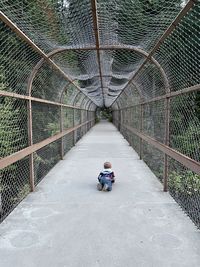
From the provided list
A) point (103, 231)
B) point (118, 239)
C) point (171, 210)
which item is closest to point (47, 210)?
point (103, 231)

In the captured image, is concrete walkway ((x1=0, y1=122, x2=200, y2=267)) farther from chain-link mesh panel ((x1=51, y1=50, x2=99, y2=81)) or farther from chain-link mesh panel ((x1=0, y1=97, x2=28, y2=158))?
chain-link mesh panel ((x1=51, y1=50, x2=99, y2=81))

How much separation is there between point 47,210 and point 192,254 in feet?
5.64

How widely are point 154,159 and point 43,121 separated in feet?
9.15

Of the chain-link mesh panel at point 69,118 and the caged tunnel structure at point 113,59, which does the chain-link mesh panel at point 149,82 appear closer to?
the caged tunnel structure at point 113,59

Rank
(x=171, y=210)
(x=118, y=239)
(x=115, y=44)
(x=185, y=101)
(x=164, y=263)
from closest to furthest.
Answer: (x=164, y=263) → (x=118, y=239) → (x=171, y=210) → (x=115, y=44) → (x=185, y=101)

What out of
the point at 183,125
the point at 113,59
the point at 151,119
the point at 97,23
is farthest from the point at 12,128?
the point at 151,119

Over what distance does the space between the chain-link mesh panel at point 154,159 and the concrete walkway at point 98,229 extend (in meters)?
1.10

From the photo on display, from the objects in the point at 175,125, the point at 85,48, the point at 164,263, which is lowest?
the point at 164,263

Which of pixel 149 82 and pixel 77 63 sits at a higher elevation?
pixel 77 63

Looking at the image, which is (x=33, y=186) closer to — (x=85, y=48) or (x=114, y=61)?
(x=85, y=48)

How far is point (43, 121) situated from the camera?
652 cm

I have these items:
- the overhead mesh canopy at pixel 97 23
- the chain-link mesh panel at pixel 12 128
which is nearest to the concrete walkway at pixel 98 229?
the chain-link mesh panel at pixel 12 128

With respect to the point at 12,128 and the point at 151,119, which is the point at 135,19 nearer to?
the point at 12,128

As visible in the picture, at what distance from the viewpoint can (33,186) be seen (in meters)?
4.05
